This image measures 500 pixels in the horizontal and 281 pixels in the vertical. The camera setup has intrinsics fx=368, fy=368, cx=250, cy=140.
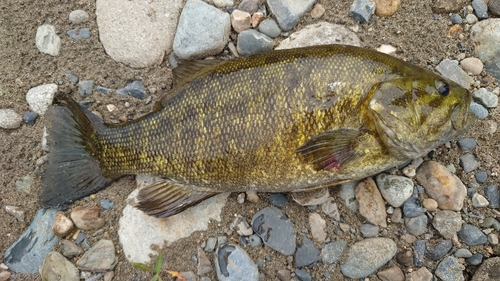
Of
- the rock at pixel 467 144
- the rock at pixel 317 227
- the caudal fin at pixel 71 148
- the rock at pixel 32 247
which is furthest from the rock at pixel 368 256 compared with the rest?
the rock at pixel 32 247

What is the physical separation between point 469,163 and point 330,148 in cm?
150

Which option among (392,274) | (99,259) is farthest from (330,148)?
(99,259)

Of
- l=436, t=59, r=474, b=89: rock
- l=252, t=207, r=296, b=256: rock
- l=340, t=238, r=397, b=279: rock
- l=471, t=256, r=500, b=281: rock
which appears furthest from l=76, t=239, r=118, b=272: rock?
l=436, t=59, r=474, b=89: rock

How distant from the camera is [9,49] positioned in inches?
150

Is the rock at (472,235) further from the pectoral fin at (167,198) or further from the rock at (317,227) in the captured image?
the pectoral fin at (167,198)

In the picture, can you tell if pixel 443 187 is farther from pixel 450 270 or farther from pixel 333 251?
pixel 333 251

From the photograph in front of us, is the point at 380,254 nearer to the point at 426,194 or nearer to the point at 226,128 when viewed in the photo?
the point at 426,194

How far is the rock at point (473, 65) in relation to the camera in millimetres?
3498

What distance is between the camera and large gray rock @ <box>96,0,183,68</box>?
374 centimetres

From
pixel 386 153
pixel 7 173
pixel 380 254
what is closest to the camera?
pixel 386 153

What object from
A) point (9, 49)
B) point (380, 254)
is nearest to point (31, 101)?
point (9, 49)

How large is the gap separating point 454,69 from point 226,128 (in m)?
2.26

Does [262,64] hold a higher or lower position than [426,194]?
higher

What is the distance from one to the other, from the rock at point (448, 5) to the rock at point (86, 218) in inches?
153
